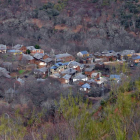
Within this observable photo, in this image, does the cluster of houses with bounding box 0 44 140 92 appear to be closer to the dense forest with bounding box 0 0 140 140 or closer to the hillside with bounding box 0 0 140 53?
the dense forest with bounding box 0 0 140 140

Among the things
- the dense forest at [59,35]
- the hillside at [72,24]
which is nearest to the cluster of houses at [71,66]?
the dense forest at [59,35]

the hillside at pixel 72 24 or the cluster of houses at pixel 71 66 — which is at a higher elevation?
the hillside at pixel 72 24

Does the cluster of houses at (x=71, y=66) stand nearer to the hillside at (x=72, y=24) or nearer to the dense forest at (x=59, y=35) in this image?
the dense forest at (x=59, y=35)

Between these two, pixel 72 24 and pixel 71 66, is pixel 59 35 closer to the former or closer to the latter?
pixel 72 24

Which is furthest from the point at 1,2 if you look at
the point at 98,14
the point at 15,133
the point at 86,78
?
the point at 15,133

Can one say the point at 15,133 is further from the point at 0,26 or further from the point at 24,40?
the point at 0,26

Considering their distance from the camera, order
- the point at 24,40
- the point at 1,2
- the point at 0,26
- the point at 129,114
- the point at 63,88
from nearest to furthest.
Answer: the point at 129,114 → the point at 63,88 → the point at 24,40 → the point at 0,26 → the point at 1,2

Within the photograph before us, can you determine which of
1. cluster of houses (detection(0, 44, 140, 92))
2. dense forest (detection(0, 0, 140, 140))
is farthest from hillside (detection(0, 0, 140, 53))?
cluster of houses (detection(0, 44, 140, 92))
